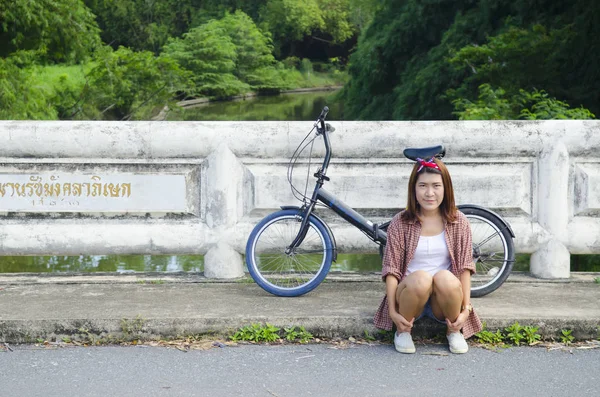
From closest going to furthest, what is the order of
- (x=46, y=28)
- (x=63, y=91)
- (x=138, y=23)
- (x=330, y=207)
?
(x=330, y=207), (x=46, y=28), (x=63, y=91), (x=138, y=23)

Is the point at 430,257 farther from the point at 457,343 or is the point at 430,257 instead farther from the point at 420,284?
the point at 457,343

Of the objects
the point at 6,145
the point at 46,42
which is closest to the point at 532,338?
the point at 6,145

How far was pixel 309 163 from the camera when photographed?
6559 mm

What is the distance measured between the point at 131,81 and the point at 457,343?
27.0m

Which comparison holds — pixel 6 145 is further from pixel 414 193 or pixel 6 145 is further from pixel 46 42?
pixel 46 42

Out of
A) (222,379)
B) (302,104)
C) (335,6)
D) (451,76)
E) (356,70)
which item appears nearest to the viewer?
(222,379)

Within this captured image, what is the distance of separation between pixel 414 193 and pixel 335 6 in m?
89.1

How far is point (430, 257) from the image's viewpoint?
5.16 m

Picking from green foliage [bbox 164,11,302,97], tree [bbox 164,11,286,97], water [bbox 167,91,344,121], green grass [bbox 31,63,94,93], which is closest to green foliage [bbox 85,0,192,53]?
tree [bbox 164,11,286,97]

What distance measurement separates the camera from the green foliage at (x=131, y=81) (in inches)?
1173

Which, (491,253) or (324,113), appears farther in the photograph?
(491,253)

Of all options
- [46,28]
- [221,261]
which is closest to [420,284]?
[221,261]

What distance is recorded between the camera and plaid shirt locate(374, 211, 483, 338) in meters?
5.12

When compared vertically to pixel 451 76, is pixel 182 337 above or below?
below
